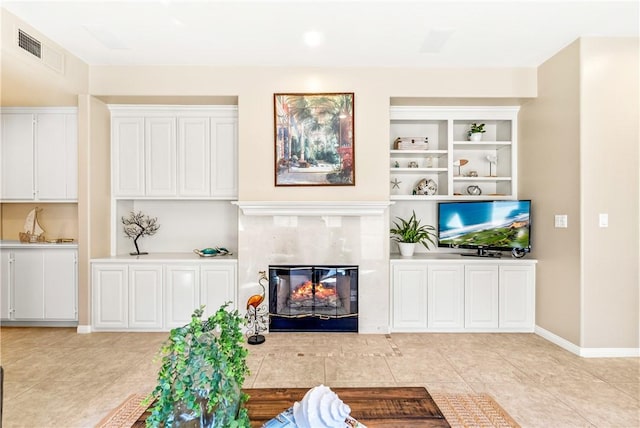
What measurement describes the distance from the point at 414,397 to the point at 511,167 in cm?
354

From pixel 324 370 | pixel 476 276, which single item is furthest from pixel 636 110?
pixel 324 370

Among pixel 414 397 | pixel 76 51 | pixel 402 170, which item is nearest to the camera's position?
pixel 414 397

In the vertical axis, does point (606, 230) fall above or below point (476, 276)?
above

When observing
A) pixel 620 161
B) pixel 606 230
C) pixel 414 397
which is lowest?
pixel 414 397

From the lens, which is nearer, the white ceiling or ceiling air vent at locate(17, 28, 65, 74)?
the white ceiling

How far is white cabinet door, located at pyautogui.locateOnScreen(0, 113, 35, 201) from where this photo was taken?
406 centimetres

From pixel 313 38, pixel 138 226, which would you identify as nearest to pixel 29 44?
pixel 138 226

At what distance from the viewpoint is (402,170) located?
13.6 feet

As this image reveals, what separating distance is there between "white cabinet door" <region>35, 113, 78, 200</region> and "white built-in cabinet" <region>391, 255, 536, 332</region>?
3917 millimetres

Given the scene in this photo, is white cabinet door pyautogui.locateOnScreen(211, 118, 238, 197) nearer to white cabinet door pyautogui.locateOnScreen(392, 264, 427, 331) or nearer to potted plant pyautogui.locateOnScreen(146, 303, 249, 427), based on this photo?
white cabinet door pyautogui.locateOnScreen(392, 264, 427, 331)

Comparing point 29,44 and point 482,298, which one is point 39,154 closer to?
point 29,44

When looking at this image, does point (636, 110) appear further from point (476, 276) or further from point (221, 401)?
point (221, 401)

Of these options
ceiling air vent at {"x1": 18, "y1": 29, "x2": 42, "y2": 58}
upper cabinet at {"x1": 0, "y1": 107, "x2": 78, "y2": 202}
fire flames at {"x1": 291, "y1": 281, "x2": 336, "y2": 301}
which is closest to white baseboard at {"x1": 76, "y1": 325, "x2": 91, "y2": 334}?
upper cabinet at {"x1": 0, "y1": 107, "x2": 78, "y2": 202}

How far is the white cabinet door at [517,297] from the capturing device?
3824 mm
